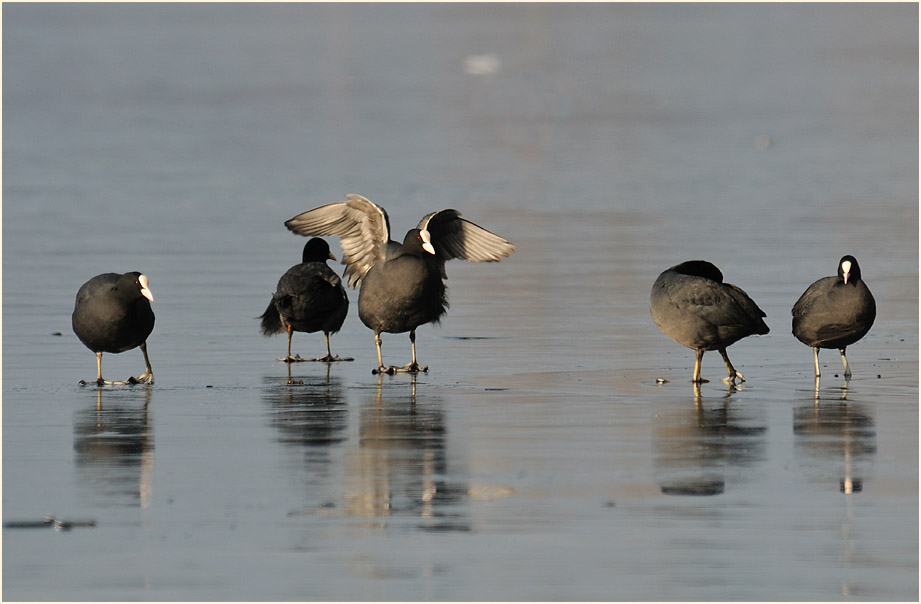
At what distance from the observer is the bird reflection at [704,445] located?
8.73 m

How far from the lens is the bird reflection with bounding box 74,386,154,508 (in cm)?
857

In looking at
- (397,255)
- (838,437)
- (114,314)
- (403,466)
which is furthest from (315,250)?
(838,437)

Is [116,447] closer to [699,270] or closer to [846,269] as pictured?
[699,270]

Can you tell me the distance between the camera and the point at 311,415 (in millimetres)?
10969

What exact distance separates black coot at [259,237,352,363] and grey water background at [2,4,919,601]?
0.39m

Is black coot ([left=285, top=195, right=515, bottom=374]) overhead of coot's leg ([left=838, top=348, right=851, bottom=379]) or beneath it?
overhead

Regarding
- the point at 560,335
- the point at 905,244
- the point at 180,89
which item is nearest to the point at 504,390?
the point at 560,335

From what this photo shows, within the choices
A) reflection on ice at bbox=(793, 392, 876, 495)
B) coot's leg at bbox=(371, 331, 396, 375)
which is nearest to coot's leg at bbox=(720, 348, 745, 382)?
reflection on ice at bbox=(793, 392, 876, 495)

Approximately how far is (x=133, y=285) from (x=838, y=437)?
5.26 metres

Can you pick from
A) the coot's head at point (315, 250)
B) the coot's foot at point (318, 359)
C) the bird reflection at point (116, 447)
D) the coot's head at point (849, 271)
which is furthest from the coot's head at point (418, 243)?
the coot's head at point (849, 271)

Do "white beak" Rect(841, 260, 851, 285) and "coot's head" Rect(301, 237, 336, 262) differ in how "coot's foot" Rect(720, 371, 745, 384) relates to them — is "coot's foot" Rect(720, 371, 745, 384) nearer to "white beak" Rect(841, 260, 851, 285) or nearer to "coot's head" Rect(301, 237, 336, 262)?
"white beak" Rect(841, 260, 851, 285)

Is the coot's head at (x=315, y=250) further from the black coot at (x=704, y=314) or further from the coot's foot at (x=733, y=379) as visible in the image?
the coot's foot at (x=733, y=379)

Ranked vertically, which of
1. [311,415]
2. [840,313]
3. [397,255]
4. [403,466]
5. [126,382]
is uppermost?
[397,255]

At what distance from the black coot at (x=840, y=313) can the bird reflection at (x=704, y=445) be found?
1.25 meters
